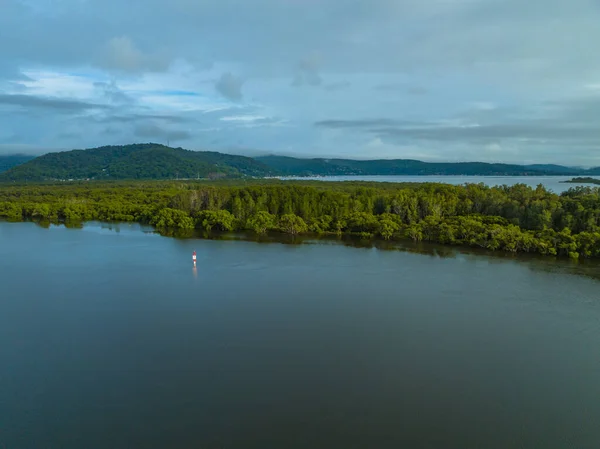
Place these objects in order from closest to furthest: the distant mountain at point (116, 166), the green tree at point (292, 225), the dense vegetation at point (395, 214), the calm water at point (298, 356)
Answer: the calm water at point (298, 356)
the dense vegetation at point (395, 214)
the green tree at point (292, 225)
the distant mountain at point (116, 166)

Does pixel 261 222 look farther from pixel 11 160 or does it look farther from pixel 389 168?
pixel 11 160

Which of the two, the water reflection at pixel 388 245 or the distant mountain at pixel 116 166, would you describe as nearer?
the water reflection at pixel 388 245

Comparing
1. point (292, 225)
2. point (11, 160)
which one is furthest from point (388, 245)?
point (11, 160)

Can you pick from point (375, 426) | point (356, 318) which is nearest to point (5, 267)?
point (356, 318)

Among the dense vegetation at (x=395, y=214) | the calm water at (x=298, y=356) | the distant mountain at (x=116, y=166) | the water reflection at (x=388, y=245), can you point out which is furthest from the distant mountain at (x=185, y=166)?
the calm water at (x=298, y=356)

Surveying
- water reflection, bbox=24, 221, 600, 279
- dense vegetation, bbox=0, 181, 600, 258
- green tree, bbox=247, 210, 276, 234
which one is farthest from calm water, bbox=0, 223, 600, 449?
green tree, bbox=247, 210, 276, 234

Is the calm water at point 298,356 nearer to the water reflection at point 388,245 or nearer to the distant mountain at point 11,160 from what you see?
the water reflection at point 388,245

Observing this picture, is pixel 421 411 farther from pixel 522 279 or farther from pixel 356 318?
pixel 522 279
